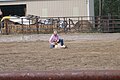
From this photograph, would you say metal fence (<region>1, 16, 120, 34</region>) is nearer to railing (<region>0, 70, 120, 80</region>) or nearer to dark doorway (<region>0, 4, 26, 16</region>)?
dark doorway (<region>0, 4, 26, 16</region>)

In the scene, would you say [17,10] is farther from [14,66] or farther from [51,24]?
[14,66]

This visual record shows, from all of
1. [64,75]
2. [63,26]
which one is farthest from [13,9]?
[64,75]

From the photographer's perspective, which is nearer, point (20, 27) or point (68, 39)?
point (68, 39)

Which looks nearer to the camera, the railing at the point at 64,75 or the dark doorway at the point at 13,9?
the railing at the point at 64,75

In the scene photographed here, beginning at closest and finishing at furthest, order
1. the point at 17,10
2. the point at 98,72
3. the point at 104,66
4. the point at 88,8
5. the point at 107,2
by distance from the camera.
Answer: the point at 98,72 → the point at 104,66 → the point at 88,8 → the point at 17,10 → the point at 107,2

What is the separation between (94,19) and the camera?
32406mm

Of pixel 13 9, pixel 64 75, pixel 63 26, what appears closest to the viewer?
pixel 64 75

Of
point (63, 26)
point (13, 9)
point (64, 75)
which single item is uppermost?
point (13, 9)

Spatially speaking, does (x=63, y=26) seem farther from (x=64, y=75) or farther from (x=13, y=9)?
(x=64, y=75)

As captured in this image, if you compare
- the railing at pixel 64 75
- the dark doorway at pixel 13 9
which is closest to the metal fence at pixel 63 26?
the dark doorway at pixel 13 9

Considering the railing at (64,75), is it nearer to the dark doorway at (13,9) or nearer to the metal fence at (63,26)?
the metal fence at (63,26)

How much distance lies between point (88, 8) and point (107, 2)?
26.8 metres

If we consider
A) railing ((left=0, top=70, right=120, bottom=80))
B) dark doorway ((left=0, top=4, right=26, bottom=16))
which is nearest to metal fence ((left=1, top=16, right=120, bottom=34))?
dark doorway ((left=0, top=4, right=26, bottom=16))

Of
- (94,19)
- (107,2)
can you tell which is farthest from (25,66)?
(107,2)
